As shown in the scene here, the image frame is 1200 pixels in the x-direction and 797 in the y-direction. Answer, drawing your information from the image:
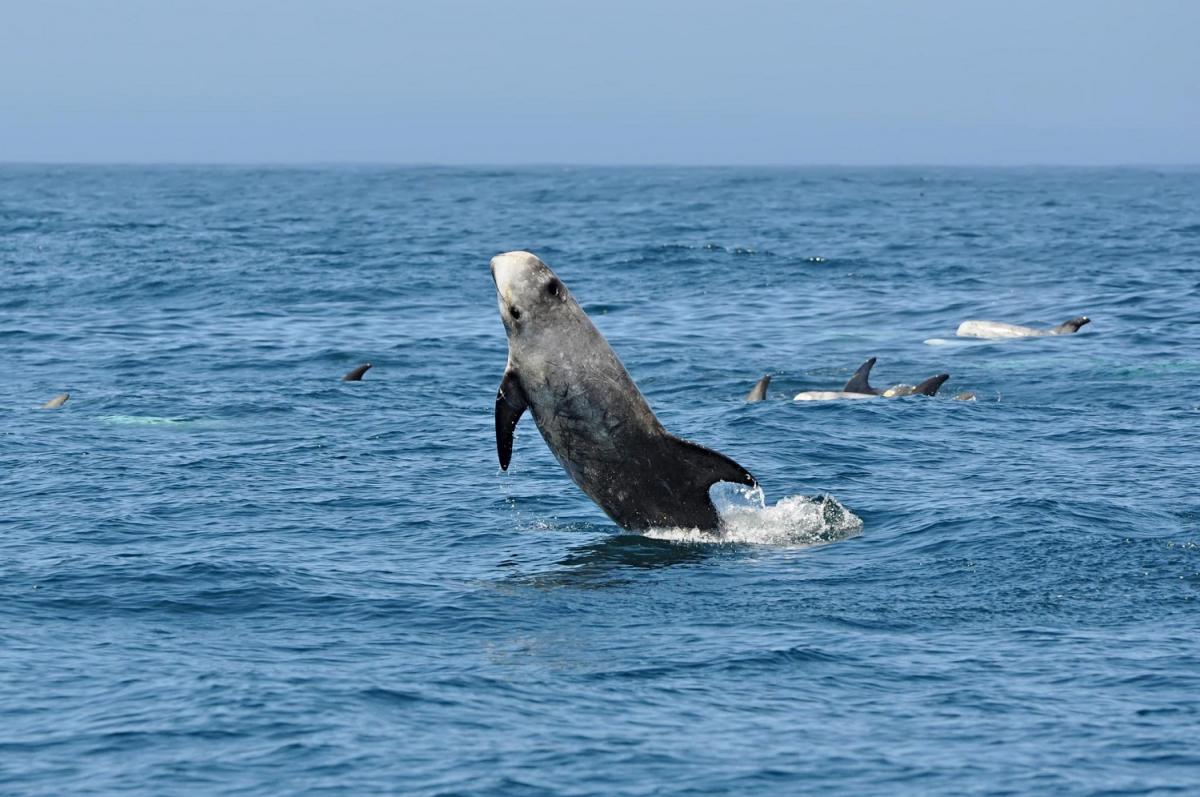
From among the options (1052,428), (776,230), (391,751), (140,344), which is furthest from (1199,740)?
(776,230)

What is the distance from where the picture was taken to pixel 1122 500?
58.3 ft

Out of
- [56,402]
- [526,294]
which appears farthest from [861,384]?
[56,402]

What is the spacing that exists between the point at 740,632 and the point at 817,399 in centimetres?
1320

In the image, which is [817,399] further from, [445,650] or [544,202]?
[544,202]

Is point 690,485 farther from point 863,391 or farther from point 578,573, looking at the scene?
point 863,391

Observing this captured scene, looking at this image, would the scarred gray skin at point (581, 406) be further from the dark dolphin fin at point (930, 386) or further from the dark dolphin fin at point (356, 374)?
the dark dolphin fin at point (356, 374)

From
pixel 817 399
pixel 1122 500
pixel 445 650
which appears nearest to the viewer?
pixel 445 650

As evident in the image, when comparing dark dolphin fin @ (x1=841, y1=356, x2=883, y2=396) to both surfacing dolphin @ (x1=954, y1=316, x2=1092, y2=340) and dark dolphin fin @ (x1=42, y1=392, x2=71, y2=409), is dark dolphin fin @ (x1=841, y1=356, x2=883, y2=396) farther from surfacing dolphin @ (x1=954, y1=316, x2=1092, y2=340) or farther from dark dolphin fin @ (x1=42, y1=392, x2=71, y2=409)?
dark dolphin fin @ (x1=42, y1=392, x2=71, y2=409)

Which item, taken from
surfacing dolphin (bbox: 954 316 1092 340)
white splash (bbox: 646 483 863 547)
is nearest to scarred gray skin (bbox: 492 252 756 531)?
white splash (bbox: 646 483 863 547)

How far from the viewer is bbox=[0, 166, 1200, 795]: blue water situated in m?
10.7

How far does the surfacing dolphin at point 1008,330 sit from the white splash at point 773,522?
56.3 ft

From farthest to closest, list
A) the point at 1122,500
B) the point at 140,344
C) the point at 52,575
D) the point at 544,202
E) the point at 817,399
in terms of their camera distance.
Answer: the point at 544,202 → the point at 140,344 → the point at 817,399 → the point at 1122,500 → the point at 52,575

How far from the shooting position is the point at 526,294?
15883 millimetres

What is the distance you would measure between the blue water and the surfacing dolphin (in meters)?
0.72
